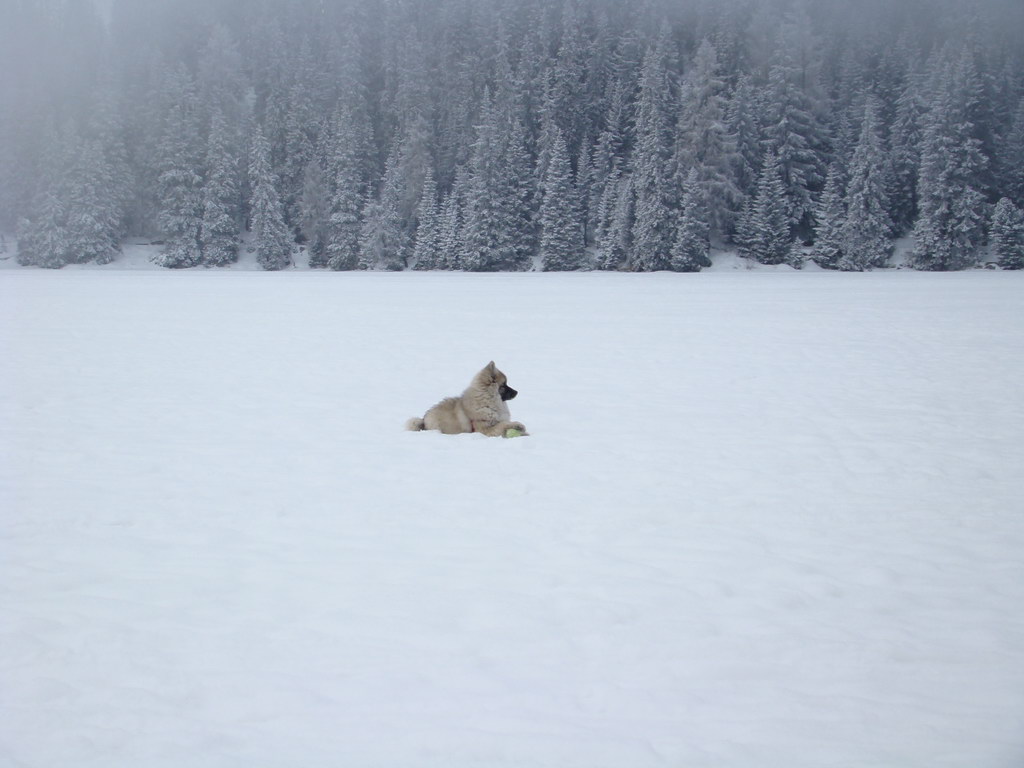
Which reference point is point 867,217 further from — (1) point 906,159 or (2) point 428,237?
(2) point 428,237

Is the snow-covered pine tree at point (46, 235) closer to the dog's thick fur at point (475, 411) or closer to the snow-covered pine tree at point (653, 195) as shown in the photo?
the snow-covered pine tree at point (653, 195)

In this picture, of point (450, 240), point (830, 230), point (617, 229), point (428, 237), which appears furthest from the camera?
point (428, 237)

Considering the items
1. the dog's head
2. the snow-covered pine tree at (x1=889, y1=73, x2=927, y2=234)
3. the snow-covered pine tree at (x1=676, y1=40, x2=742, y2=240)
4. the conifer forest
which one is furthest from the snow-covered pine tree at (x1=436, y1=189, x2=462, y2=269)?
the dog's head

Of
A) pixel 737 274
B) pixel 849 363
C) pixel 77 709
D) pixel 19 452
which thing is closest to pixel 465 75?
pixel 737 274

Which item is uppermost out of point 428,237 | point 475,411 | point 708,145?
point 708,145

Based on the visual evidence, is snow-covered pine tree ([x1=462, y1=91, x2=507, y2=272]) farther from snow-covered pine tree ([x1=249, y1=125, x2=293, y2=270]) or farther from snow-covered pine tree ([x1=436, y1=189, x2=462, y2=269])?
snow-covered pine tree ([x1=249, y1=125, x2=293, y2=270])

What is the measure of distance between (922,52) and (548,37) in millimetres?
29680

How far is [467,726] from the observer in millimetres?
2828

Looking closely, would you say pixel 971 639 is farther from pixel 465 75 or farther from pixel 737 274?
pixel 465 75

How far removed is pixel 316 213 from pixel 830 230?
1404 inches

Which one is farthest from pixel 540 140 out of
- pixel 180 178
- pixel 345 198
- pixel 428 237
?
pixel 180 178

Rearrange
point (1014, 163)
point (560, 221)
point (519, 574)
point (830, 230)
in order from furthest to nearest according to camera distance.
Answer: point (1014, 163)
point (560, 221)
point (830, 230)
point (519, 574)

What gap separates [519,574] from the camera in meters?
4.17

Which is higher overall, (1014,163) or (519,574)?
(1014,163)
